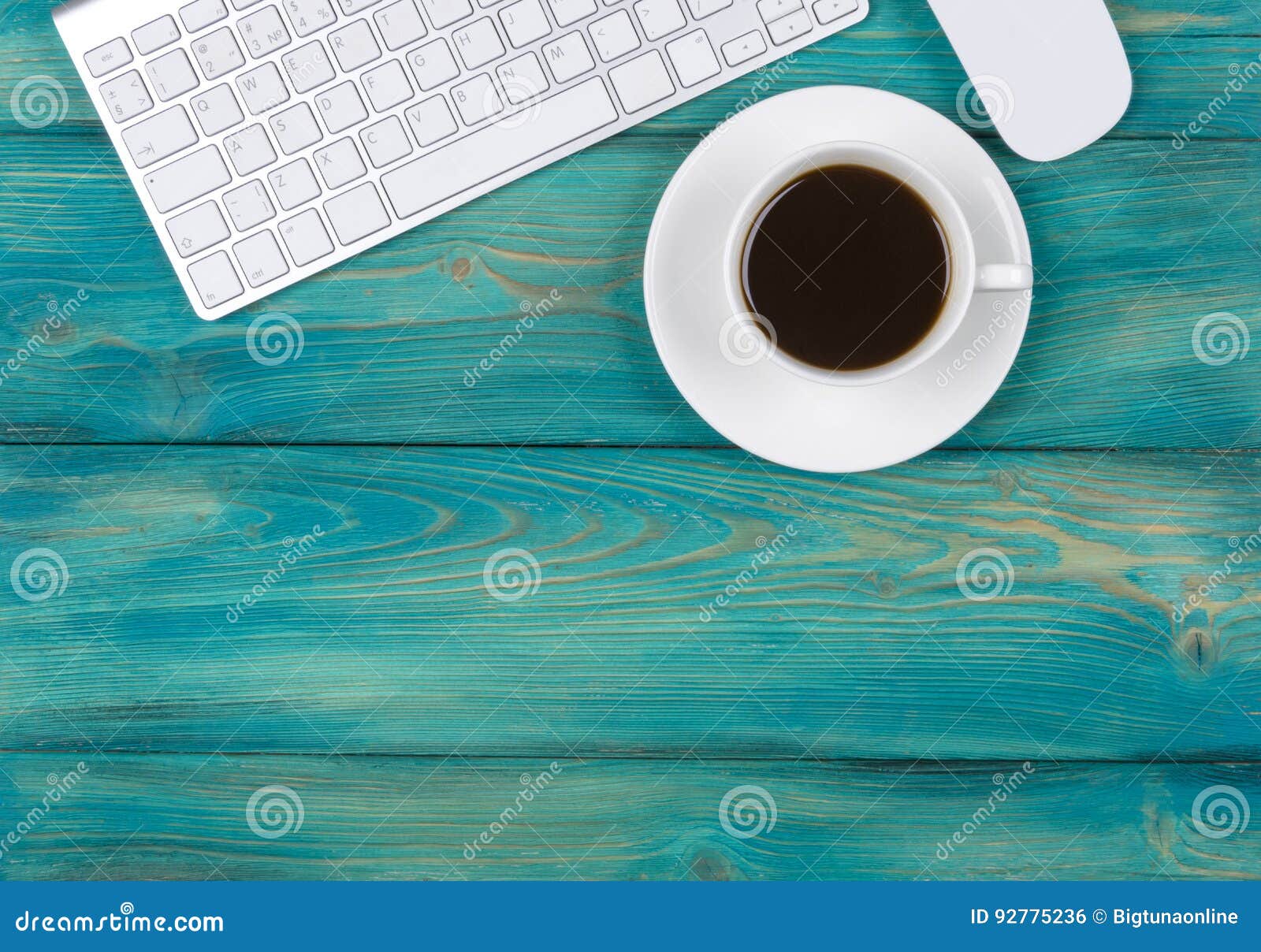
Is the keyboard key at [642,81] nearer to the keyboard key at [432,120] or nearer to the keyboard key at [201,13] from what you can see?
the keyboard key at [432,120]

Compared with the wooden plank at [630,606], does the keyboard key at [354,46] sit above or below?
above

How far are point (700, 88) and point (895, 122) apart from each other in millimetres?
146

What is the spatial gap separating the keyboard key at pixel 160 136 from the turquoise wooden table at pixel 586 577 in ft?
0.18

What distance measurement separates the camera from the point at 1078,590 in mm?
710

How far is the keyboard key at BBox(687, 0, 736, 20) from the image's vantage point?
64 centimetres

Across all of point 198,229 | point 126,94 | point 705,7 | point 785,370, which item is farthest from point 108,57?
point 785,370

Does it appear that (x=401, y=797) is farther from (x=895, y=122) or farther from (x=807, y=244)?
(x=895, y=122)

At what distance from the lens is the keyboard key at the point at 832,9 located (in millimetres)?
656

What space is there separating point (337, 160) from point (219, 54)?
0.38 feet

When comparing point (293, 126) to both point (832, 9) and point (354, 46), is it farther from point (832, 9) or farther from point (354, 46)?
point (832, 9)

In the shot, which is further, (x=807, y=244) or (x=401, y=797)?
(x=401, y=797)

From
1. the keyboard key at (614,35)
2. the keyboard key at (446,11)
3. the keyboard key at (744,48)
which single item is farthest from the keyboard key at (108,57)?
the keyboard key at (744,48)

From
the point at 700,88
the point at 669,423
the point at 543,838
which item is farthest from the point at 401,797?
the point at 700,88

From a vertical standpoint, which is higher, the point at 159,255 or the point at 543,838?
the point at 159,255
